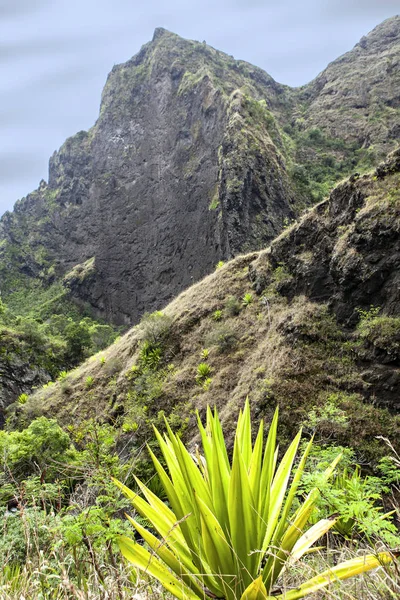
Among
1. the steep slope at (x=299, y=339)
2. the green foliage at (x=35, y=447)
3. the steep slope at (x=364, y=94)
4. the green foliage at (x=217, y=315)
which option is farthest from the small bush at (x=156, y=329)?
the steep slope at (x=364, y=94)

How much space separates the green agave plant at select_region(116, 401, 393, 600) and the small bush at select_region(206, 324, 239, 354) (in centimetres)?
971

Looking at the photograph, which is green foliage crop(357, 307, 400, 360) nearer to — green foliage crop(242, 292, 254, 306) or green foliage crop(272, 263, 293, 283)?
green foliage crop(272, 263, 293, 283)

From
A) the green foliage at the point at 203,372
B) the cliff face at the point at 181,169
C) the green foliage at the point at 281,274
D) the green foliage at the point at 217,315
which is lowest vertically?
the green foliage at the point at 203,372

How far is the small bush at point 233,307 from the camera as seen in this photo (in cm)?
1307

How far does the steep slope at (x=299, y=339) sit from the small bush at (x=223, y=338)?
0.10ft

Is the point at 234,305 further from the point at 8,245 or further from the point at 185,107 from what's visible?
the point at 8,245

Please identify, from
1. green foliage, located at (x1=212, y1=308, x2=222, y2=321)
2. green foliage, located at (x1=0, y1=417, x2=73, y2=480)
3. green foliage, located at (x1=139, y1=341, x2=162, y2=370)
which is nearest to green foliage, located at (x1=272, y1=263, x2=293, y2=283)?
green foliage, located at (x1=212, y1=308, x2=222, y2=321)

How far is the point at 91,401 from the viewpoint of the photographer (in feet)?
49.4

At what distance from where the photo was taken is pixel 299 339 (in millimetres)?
9789

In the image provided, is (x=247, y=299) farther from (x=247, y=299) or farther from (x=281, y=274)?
(x=281, y=274)

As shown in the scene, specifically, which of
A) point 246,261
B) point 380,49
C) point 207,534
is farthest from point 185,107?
point 207,534

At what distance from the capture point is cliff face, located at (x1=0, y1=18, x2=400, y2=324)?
37.2m

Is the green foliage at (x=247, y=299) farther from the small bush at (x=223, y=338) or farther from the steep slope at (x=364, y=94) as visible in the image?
the steep slope at (x=364, y=94)

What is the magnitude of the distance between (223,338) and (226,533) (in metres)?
10.2
